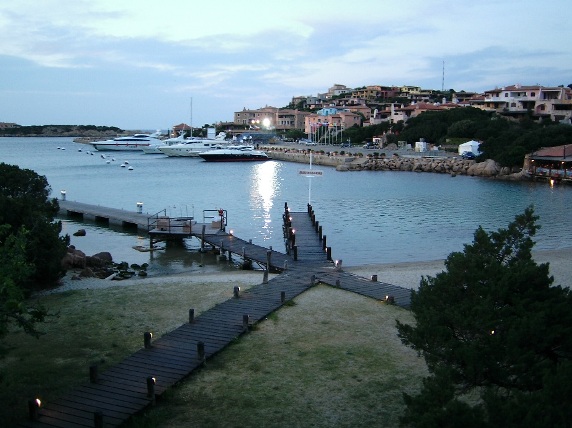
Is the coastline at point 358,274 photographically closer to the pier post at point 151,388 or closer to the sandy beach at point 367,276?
the sandy beach at point 367,276

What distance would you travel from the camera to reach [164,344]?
12.4 meters

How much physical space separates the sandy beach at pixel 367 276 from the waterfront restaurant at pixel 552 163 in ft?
127

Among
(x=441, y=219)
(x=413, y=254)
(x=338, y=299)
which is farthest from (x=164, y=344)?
(x=441, y=219)

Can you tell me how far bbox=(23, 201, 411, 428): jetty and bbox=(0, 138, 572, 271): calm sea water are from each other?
13.7 feet

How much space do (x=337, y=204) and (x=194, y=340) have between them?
32.4m

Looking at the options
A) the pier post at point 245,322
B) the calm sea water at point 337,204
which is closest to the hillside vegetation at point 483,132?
the calm sea water at point 337,204

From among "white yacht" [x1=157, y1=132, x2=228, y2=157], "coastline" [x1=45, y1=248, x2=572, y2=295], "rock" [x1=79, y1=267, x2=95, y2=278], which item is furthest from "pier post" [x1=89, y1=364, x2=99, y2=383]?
"white yacht" [x1=157, y1=132, x2=228, y2=157]

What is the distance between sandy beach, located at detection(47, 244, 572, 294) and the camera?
19031mm

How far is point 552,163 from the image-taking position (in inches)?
2432

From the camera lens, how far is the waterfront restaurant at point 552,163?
58719mm

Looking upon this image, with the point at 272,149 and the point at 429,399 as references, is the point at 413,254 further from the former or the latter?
the point at 272,149

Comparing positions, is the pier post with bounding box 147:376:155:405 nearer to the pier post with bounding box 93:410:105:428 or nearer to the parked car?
the pier post with bounding box 93:410:105:428

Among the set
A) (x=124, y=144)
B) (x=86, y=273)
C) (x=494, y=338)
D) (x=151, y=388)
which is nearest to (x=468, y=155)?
(x=86, y=273)

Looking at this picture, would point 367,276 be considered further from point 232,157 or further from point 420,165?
point 232,157
